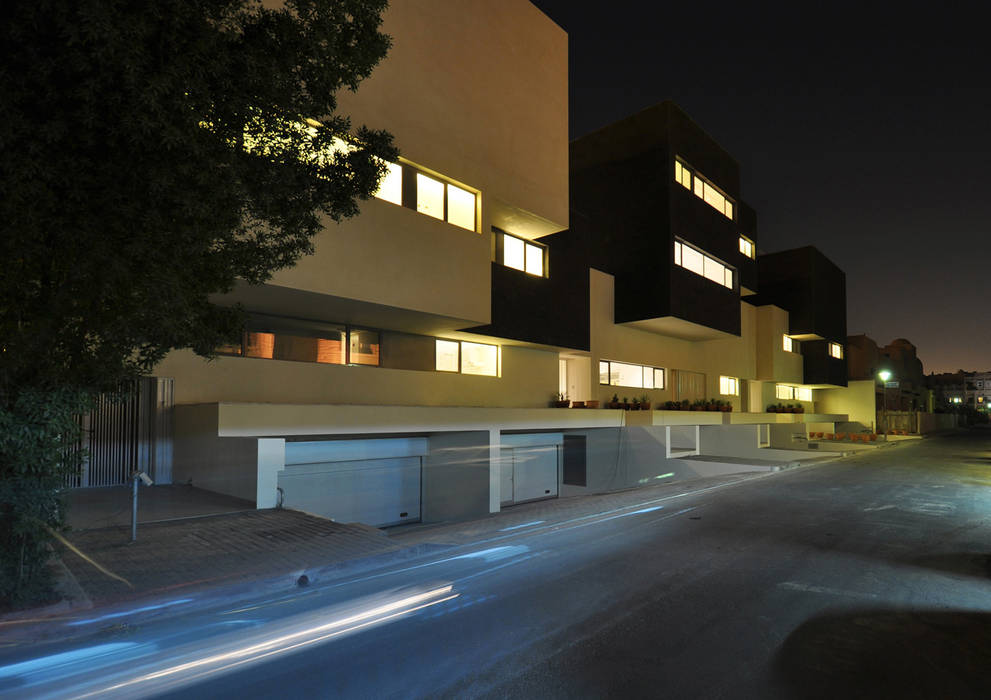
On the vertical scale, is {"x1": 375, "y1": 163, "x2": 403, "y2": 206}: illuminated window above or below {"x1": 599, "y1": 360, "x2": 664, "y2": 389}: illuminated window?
above

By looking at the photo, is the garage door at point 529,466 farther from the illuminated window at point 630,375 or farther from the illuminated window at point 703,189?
the illuminated window at point 703,189

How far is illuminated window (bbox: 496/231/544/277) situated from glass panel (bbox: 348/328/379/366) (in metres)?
4.96

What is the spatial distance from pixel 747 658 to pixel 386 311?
418 inches

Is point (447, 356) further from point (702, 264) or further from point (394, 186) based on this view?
point (702, 264)

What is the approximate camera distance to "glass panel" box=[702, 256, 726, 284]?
1017 inches

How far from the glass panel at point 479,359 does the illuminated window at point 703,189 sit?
1164 centimetres

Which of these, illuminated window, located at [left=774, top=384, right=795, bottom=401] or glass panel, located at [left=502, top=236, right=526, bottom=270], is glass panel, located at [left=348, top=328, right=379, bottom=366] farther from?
illuminated window, located at [left=774, top=384, right=795, bottom=401]

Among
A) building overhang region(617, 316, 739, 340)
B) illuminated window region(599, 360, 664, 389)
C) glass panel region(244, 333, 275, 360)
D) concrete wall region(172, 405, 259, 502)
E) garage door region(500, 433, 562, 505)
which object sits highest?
building overhang region(617, 316, 739, 340)

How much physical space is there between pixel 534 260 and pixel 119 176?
49.4ft

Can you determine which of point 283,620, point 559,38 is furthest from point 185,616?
point 559,38

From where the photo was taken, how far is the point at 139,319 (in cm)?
537

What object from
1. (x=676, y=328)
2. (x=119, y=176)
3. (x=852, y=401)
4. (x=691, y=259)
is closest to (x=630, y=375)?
(x=676, y=328)

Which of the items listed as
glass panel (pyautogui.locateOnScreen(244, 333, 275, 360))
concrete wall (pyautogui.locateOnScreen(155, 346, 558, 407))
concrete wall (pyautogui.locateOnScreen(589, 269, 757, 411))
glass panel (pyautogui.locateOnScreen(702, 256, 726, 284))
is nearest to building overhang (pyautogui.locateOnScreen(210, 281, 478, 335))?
glass panel (pyautogui.locateOnScreen(244, 333, 275, 360))

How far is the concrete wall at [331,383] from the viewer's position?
1242cm
